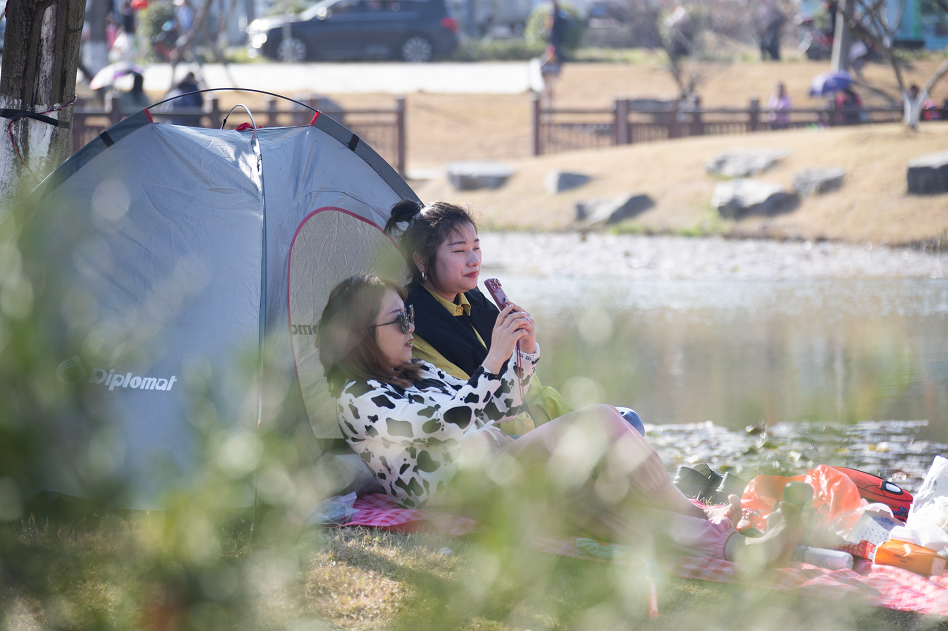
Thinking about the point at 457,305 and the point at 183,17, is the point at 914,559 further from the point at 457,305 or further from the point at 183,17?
the point at 183,17

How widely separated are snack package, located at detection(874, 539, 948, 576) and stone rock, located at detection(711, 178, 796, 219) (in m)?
10.2

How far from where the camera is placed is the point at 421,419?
2932 millimetres

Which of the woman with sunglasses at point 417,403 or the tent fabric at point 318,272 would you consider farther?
the tent fabric at point 318,272

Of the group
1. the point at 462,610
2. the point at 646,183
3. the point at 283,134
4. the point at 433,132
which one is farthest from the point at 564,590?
the point at 433,132

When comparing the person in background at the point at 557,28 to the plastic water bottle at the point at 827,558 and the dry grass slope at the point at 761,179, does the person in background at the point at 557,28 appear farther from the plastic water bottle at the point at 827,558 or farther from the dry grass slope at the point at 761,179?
the plastic water bottle at the point at 827,558

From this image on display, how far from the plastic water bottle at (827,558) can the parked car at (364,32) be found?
24762 millimetres

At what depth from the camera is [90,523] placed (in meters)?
1.04

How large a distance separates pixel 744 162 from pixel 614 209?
201 centimetres

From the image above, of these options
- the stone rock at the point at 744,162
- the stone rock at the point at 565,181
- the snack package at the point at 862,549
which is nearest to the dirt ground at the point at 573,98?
the stone rock at the point at 565,181

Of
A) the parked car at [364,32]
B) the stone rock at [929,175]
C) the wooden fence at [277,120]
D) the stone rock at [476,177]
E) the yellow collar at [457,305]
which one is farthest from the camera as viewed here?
the parked car at [364,32]

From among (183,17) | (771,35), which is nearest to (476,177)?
(183,17)

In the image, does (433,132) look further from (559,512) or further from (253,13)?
(559,512)

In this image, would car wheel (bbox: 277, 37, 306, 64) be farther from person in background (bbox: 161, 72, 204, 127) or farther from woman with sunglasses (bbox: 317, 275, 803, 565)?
woman with sunglasses (bbox: 317, 275, 803, 565)

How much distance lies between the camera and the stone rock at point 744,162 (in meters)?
13.4
